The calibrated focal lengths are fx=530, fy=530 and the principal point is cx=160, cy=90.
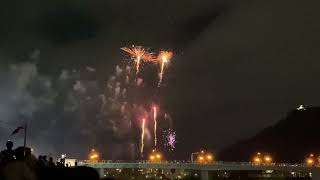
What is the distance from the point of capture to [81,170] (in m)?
11.6

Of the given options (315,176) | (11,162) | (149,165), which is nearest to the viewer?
(11,162)

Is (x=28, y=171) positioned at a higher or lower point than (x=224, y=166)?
lower

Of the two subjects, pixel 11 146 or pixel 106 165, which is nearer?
pixel 11 146

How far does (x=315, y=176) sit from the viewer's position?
3118 inches

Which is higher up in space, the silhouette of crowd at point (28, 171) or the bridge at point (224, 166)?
the bridge at point (224, 166)

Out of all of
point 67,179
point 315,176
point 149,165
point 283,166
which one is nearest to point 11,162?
point 67,179

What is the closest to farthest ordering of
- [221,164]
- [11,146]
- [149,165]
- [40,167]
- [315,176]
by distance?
[40,167], [11,146], [315,176], [221,164], [149,165]

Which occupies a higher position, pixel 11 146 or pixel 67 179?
pixel 11 146

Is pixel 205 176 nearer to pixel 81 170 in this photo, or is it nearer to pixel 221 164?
pixel 221 164

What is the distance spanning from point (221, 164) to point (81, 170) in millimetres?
165606

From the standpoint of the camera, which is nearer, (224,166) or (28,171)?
(28,171)

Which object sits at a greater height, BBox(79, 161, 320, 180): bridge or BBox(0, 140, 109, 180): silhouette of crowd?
BBox(79, 161, 320, 180): bridge

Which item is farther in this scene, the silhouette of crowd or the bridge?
the bridge

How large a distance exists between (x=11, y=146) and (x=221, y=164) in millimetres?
163018
